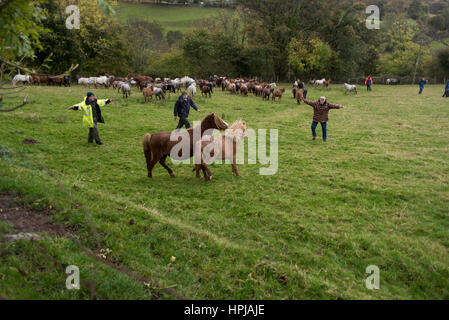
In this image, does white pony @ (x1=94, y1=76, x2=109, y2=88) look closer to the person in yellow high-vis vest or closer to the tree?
the person in yellow high-vis vest

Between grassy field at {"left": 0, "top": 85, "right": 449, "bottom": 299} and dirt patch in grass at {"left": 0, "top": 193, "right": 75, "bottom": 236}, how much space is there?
0.16 m

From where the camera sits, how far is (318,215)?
639 cm

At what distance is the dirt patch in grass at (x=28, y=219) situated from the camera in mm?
4707

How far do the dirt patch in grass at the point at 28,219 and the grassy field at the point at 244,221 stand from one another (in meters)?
0.16

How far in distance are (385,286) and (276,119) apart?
1403 centimetres

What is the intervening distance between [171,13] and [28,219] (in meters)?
92.3

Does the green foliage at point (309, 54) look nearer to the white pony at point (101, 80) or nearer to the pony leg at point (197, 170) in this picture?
the white pony at point (101, 80)

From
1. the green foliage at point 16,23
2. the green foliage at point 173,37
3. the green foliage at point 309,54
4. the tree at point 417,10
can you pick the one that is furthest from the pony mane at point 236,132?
the tree at point 417,10

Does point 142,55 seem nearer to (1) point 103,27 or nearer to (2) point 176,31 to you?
(1) point 103,27

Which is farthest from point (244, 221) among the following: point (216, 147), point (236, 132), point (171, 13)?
point (171, 13)

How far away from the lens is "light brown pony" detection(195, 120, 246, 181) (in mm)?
7793

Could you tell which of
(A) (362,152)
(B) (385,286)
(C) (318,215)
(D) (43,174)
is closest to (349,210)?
(C) (318,215)

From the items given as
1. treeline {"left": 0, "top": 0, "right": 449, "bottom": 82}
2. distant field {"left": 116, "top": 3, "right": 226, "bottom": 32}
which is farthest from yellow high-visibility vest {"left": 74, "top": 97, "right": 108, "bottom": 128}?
distant field {"left": 116, "top": 3, "right": 226, "bottom": 32}

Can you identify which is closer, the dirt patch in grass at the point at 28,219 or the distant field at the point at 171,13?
the dirt patch in grass at the point at 28,219
